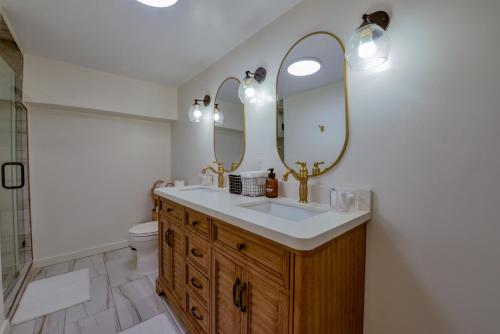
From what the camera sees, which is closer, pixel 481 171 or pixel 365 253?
pixel 481 171

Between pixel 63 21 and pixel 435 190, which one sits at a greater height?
pixel 63 21

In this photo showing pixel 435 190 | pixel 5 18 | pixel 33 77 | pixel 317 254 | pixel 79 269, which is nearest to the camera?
pixel 317 254

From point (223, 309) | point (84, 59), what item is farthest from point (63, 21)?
point (223, 309)

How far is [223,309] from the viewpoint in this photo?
3.51ft

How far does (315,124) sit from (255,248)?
0.86 metres

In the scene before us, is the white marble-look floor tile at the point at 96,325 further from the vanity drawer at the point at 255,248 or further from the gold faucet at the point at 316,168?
the gold faucet at the point at 316,168

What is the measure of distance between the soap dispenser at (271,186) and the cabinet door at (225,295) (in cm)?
56

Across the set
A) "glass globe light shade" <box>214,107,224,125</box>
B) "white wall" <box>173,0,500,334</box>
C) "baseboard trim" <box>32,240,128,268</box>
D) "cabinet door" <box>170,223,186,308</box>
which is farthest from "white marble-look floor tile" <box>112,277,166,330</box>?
"glass globe light shade" <box>214,107,224,125</box>

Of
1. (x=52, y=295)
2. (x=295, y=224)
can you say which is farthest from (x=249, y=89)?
(x=52, y=295)

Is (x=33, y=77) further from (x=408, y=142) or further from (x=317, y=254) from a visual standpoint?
(x=408, y=142)

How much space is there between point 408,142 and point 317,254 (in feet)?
2.21

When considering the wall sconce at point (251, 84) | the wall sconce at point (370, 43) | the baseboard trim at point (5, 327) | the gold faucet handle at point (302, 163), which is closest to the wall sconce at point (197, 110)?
the wall sconce at point (251, 84)

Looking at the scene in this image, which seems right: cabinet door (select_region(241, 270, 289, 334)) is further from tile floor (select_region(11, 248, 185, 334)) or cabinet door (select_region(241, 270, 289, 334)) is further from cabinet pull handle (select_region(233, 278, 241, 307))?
tile floor (select_region(11, 248, 185, 334))

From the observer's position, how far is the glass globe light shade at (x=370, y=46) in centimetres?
96
